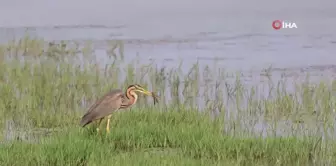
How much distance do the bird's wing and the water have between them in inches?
154

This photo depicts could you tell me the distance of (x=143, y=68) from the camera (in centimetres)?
1138

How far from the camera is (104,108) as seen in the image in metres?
8.32

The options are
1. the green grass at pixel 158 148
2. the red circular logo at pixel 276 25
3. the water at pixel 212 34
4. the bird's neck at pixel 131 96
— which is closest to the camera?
the green grass at pixel 158 148

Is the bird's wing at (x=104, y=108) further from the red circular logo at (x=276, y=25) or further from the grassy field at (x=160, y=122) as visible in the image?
the red circular logo at (x=276, y=25)

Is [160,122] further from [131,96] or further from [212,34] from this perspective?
[212,34]

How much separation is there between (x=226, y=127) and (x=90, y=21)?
15.4 metres

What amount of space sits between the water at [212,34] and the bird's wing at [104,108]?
12.8 feet

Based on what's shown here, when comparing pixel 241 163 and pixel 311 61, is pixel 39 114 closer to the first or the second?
pixel 241 163

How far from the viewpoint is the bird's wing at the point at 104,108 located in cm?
830

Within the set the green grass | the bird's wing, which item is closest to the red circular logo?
the green grass

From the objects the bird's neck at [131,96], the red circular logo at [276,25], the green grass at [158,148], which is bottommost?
the green grass at [158,148]

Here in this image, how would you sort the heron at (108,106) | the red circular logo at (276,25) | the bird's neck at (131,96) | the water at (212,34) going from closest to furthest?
the heron at (108,106), the bird's neck at (131,96), the water at (212,34), the red circular logo at (276,25)

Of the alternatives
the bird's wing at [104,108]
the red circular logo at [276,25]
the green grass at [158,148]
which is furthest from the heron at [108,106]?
the red circular logo at [276,25]

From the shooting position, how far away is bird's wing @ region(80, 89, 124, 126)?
8305 millimetres
